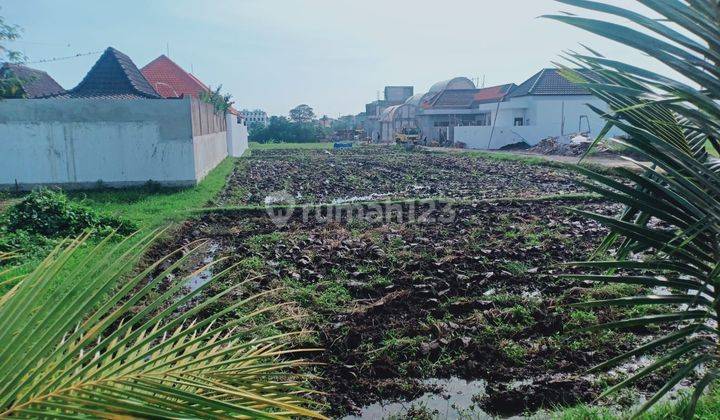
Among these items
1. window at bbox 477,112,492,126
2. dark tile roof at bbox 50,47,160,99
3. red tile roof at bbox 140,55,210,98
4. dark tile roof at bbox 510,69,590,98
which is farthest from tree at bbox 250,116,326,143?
dark tile roof at bbox 50,47,160,99

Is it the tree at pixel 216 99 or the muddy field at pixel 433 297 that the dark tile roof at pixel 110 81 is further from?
the muddy field at pixel 433 297

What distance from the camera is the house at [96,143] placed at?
41.7 feet

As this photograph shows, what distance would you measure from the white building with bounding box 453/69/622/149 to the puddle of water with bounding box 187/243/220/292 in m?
25.9

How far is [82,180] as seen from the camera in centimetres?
1292

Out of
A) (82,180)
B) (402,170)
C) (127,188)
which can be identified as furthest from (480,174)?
(82,180)

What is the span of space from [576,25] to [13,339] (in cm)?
119

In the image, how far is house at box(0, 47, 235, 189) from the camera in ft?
41.7

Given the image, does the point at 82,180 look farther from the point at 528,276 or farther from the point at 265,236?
the point at 528,276

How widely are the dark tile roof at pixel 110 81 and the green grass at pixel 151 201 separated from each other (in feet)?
23.3

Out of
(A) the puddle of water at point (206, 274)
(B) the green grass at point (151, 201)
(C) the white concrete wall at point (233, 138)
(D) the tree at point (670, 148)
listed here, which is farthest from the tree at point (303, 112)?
(D) the tree at point (670, 148)

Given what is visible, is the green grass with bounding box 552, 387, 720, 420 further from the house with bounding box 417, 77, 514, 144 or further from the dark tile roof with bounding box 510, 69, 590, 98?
the house with bounding box 417, 77, 514, 144

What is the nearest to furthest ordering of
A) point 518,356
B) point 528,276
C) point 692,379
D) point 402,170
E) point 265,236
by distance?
point 692,379, point 518,356, point 528,276, point 265,236, point 402,170

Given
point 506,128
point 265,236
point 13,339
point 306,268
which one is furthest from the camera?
point 506,128

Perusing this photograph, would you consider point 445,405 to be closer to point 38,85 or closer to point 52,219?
point 52,219
